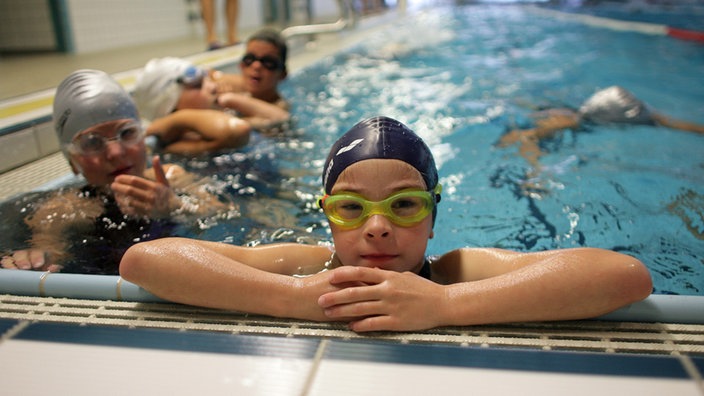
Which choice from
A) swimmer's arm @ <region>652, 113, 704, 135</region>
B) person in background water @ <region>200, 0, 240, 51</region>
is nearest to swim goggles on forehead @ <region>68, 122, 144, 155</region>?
swimmer's arm @ <region>652, 113, 704, 135</region>

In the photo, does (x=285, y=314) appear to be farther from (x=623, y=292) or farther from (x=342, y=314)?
(x=623, y=292)

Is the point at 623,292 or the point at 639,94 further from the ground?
the point at 623,292

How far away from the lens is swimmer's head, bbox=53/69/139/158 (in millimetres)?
2699

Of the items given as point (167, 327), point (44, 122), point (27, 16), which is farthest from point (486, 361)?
point (27, 16)

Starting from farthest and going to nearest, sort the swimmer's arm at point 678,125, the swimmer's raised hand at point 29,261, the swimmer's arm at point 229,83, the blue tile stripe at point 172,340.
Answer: the swimmer's arm at point 229,83 → the swimmer's arm at point 678,125 → the swimmer's raised hand at point 29,261 → the blue tile stripe at point 172,340

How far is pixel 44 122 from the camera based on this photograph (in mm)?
3920

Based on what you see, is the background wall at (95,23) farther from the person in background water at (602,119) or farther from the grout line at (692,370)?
the grout line at (692,370)

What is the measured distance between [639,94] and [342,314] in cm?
615

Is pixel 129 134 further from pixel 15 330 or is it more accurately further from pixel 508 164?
pixel 508 164

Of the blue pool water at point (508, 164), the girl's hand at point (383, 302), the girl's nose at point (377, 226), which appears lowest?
the blue pool water at point (508, 164)

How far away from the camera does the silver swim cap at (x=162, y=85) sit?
4277 mm

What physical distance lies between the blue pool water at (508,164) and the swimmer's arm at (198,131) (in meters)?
0.12

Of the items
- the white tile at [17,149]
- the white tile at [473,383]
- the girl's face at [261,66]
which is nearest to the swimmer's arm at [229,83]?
the girl's face at [261,66]

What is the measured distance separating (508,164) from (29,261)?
10.0 feet
